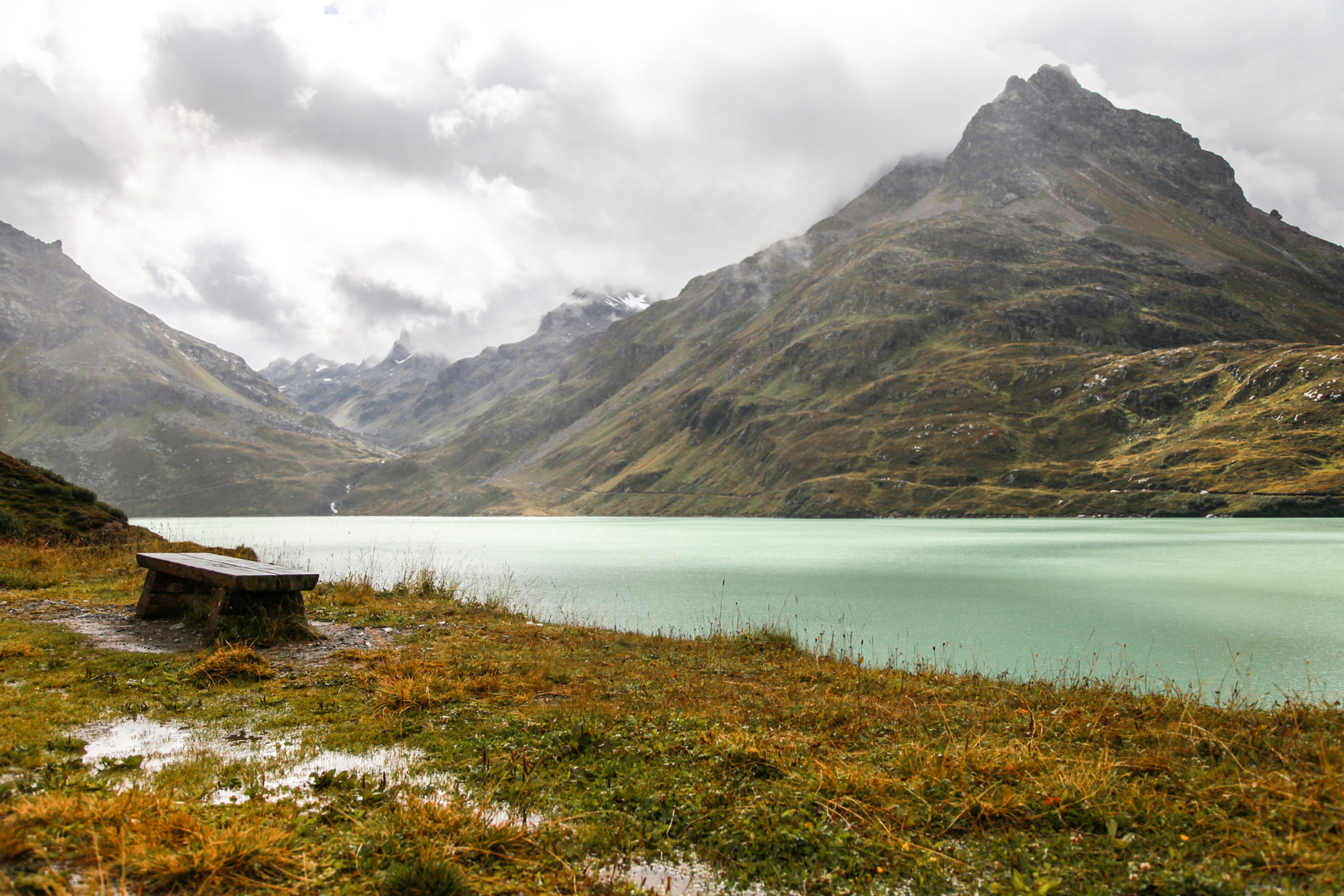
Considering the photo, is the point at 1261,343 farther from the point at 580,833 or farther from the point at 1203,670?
the point at 580,833

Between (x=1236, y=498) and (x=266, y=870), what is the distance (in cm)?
15279

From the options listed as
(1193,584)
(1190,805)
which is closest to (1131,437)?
(1193,584)

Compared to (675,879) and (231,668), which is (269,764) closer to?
(675,879)

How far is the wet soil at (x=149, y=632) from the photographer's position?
11.9m

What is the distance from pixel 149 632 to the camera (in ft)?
43.0

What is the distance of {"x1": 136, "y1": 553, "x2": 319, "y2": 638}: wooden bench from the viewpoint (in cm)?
1232

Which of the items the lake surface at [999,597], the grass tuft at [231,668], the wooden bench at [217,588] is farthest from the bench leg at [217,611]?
the lake surface at [999,597]

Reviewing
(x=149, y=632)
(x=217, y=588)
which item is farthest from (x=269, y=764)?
(x=149, y=632)

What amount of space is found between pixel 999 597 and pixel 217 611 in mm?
30048

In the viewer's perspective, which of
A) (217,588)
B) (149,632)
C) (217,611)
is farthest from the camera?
(149,632)

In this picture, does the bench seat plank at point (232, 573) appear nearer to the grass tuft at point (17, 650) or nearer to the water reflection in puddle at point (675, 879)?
the grass tuft at point (17, 650)

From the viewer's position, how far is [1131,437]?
155 metres

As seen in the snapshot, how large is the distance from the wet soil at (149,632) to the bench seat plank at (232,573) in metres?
1.07

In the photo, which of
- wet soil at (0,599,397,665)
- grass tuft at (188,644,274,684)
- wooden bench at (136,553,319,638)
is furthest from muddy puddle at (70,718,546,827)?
wooden bench at (136,553,319,638)
